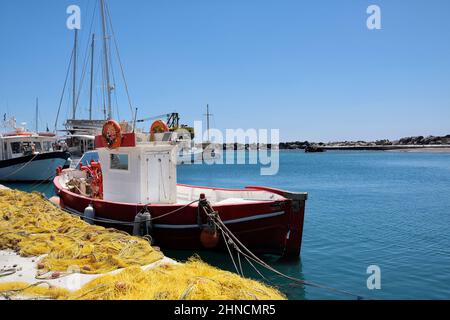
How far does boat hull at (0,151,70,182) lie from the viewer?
32.5m

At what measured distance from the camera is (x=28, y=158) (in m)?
32.4

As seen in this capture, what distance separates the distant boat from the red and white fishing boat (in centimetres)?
2160

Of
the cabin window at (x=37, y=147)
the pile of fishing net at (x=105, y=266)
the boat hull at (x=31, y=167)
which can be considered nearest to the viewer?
the pile of fishing net at (x=105, y=266)

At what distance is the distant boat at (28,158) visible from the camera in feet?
107

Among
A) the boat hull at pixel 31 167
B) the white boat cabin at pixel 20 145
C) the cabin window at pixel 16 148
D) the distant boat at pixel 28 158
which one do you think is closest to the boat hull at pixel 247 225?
the boat hull at pixel 31 167

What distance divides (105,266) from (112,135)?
611cm

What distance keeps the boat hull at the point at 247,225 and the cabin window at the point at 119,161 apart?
5.32ft

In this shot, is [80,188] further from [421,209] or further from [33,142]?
[33,142]

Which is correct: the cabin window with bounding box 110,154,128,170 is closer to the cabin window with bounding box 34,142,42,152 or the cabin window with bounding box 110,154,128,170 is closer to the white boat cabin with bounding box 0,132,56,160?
the white boat cabin with bounding box 0,132,56,160

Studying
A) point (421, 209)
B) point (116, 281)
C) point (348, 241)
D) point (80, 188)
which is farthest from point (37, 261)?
point (421, 209)

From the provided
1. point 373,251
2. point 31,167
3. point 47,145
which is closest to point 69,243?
point 373,251

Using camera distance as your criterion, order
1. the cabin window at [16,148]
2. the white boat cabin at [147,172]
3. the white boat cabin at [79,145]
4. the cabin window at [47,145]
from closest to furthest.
Result: 1. the white boat cabin at [147,172]
2. the cabin window at [16,148]
3. the cabin window at [47,145]
4. the white boat cabin at [79,145]

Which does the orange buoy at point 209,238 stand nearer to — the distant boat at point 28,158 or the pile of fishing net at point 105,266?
the pile of fishing net at point 105,266
